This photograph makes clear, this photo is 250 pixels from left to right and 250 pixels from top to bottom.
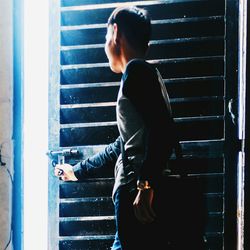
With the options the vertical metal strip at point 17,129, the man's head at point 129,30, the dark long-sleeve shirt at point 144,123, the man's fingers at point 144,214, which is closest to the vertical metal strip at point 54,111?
the vertical metal strip at point 17,129

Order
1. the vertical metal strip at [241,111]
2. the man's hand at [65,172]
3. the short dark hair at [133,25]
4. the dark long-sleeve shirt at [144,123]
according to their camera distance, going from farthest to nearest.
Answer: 1. the man's hand at [65,172]
2. the vertical metal strip at [241,111]
3. the short dark hair at [133,25]
4. the dark long-sleeve shirt at [144,123]

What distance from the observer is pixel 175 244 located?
2.10 metres

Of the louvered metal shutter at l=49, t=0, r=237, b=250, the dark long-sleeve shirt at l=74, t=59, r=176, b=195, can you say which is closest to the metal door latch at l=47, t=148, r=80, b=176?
the louvered metal shutter at l=49, t=0, r=237, b=250

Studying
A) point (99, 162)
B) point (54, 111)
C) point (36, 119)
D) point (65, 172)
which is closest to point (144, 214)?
point (99, 162)

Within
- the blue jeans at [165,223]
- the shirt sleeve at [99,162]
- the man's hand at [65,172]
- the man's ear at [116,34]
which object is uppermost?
the man's ear at [116,34]

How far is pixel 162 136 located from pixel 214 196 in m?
1.18

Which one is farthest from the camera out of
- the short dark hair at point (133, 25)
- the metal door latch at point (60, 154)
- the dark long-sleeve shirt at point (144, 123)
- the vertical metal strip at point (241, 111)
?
the metal door latch at point (60, 154)

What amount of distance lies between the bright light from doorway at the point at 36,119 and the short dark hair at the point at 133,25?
105 centimetres

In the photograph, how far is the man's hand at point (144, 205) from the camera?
203cm

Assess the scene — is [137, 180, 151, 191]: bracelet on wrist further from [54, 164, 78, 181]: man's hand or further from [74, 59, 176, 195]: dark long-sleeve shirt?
[54, 164, 78, 181]: man's hand

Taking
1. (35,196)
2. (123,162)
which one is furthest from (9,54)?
(123,162)

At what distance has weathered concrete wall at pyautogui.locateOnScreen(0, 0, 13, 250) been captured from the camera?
9.86 feet

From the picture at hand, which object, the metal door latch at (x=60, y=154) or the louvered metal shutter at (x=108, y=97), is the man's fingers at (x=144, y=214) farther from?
the metal door latch at (x=60, y=154)

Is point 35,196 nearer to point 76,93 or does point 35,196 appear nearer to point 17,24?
point 76,93
